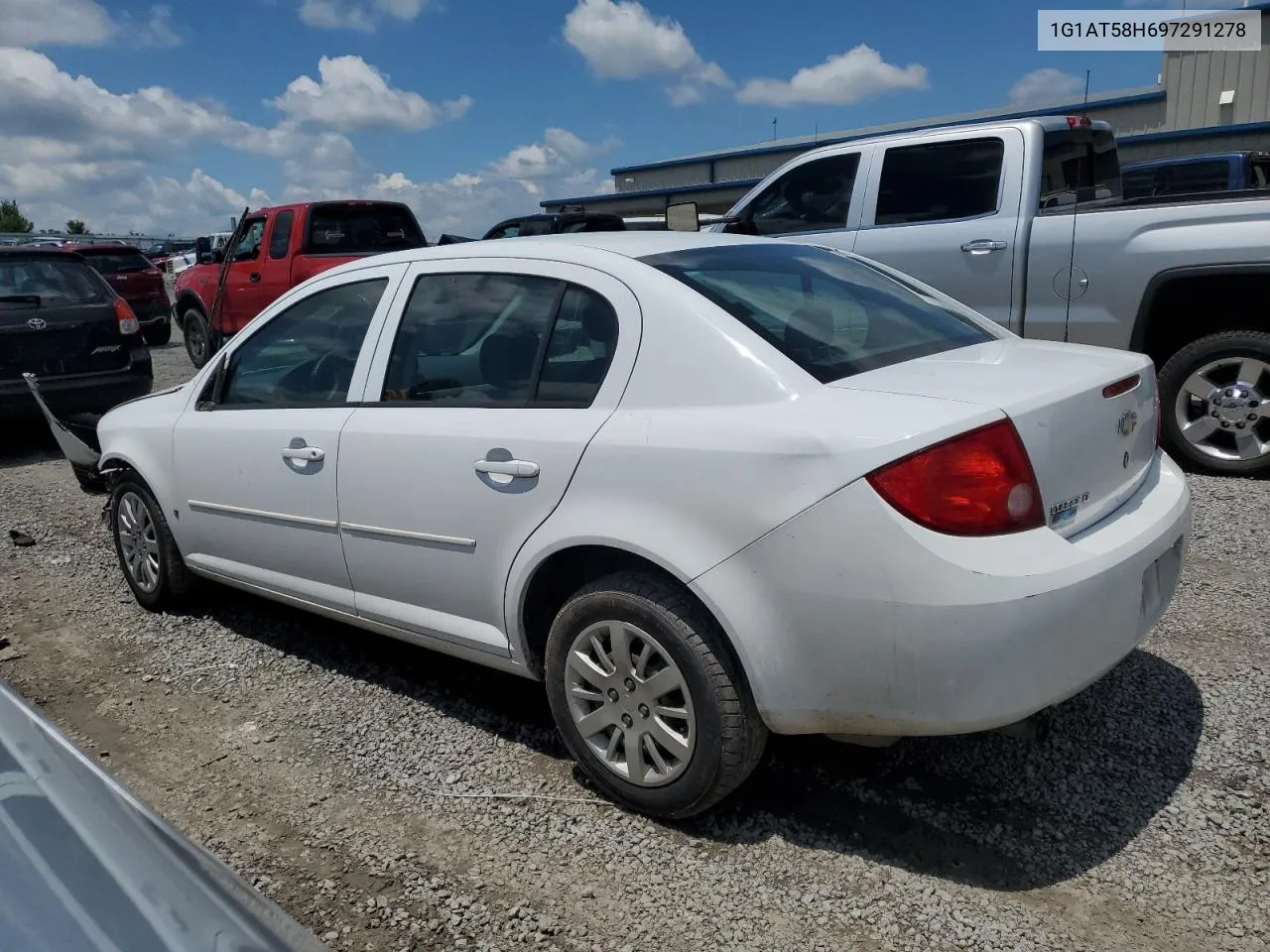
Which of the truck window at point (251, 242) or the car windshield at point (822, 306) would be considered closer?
A: the car windshield at point (822, 306)

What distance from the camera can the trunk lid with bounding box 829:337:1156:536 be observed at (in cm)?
254

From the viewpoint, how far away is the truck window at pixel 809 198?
7.27 metres

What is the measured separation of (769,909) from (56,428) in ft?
17.0

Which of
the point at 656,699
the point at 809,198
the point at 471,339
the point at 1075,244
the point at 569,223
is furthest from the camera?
the point at 569,223

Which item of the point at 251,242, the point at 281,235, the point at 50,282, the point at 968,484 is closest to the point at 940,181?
the point at 968,484

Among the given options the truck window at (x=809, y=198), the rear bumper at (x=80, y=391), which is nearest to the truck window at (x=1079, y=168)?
the truck window at (x=809, y=198)

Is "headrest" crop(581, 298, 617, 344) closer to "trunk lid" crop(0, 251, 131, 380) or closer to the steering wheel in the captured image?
the steering wheel

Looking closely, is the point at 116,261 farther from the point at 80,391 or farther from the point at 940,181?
the point at 940,181

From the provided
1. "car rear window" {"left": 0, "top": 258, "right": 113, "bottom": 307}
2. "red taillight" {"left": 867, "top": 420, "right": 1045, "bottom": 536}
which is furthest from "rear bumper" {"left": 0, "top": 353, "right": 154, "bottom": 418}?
"red taillight" {"left": 867, "top": 420, "right": 1045, "bottom": 536}

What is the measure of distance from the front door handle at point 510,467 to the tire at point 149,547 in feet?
7.12

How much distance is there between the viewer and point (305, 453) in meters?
3.68

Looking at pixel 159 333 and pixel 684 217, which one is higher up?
pixel 684 217

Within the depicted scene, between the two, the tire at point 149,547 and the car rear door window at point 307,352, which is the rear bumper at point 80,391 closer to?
the tire at point 149,547

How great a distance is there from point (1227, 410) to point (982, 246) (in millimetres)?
1711
